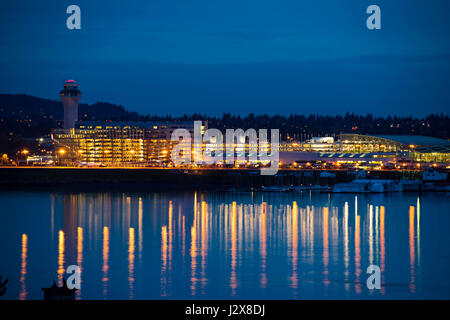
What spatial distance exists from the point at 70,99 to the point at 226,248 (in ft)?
357

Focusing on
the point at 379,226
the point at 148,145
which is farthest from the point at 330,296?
the point at 148,145

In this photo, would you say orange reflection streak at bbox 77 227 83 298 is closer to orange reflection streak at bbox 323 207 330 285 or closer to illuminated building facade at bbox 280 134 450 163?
orange reflection streak at bbox 323 207 330 285

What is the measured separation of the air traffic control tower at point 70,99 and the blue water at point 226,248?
7881 cm

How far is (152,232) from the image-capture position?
39344 mm

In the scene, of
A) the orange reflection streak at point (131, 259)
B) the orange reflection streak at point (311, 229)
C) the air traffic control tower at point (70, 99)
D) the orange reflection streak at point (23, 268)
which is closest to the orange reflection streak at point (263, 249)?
the orange reflection streak at point (311, 229)

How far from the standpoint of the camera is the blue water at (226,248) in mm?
25109

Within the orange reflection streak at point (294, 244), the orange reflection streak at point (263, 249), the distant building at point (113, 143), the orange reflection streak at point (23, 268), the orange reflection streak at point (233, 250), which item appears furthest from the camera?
the distant building at point (113, 143)

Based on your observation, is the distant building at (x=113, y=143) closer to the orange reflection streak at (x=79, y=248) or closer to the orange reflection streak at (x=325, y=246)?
the orange reflection streak at (x=325, y=246)

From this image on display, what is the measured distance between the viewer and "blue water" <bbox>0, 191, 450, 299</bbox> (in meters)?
25.1

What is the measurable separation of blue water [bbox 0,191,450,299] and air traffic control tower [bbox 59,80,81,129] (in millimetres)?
78812

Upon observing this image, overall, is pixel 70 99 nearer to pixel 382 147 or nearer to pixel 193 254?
pixel 382 147

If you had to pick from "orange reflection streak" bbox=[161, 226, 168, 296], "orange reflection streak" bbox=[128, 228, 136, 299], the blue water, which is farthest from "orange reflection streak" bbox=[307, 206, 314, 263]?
"orange reflection streak" bbox=[128, 228, 136, 299]

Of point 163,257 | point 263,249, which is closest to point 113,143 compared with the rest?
point 263,249

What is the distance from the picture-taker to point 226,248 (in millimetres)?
33844
